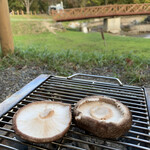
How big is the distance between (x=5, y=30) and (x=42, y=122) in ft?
10.6

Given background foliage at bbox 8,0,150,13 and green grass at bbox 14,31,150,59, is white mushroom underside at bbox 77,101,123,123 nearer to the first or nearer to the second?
green grass at bbox 14,31,150,59

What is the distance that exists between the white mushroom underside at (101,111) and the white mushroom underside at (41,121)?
12cm

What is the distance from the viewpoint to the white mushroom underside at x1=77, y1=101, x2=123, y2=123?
3.41 feet

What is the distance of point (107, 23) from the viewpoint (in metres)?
16.2

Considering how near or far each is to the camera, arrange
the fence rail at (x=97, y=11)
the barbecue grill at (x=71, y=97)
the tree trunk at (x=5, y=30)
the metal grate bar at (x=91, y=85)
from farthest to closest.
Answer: the fence rail at (x=97, y=11) → the tree trunk at (x=5, y=30) → the metal grate bar at (x=91, y=85) → the barbecue grill at (x=71, y=97)

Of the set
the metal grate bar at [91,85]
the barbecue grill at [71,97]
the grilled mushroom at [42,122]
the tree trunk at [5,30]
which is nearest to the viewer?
the grilled mushroom at [42,122]

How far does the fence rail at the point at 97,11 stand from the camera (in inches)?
522

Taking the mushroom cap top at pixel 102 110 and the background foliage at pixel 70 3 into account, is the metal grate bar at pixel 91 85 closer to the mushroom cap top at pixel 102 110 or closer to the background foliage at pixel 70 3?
the mushroom cap top at pixel 102 110

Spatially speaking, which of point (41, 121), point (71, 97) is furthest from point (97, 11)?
point (41, 121)

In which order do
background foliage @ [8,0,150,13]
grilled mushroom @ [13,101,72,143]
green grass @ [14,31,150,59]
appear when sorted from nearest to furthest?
grilled mushroom @ [13,101,72,143] < green grass @ [14,31,150,59] < background foliage @ [8,0,150,13]

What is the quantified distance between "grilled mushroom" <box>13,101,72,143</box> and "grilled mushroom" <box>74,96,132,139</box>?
0.33 feet

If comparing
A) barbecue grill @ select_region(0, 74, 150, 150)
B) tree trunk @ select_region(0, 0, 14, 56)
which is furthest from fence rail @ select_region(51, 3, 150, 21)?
barbecue grill @ select_region(0, 74, 150, 150)

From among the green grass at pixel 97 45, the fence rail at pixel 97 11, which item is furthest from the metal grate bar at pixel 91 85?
the fence rail at pixel 97 11

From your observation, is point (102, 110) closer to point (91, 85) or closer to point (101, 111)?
point (101, 111)
